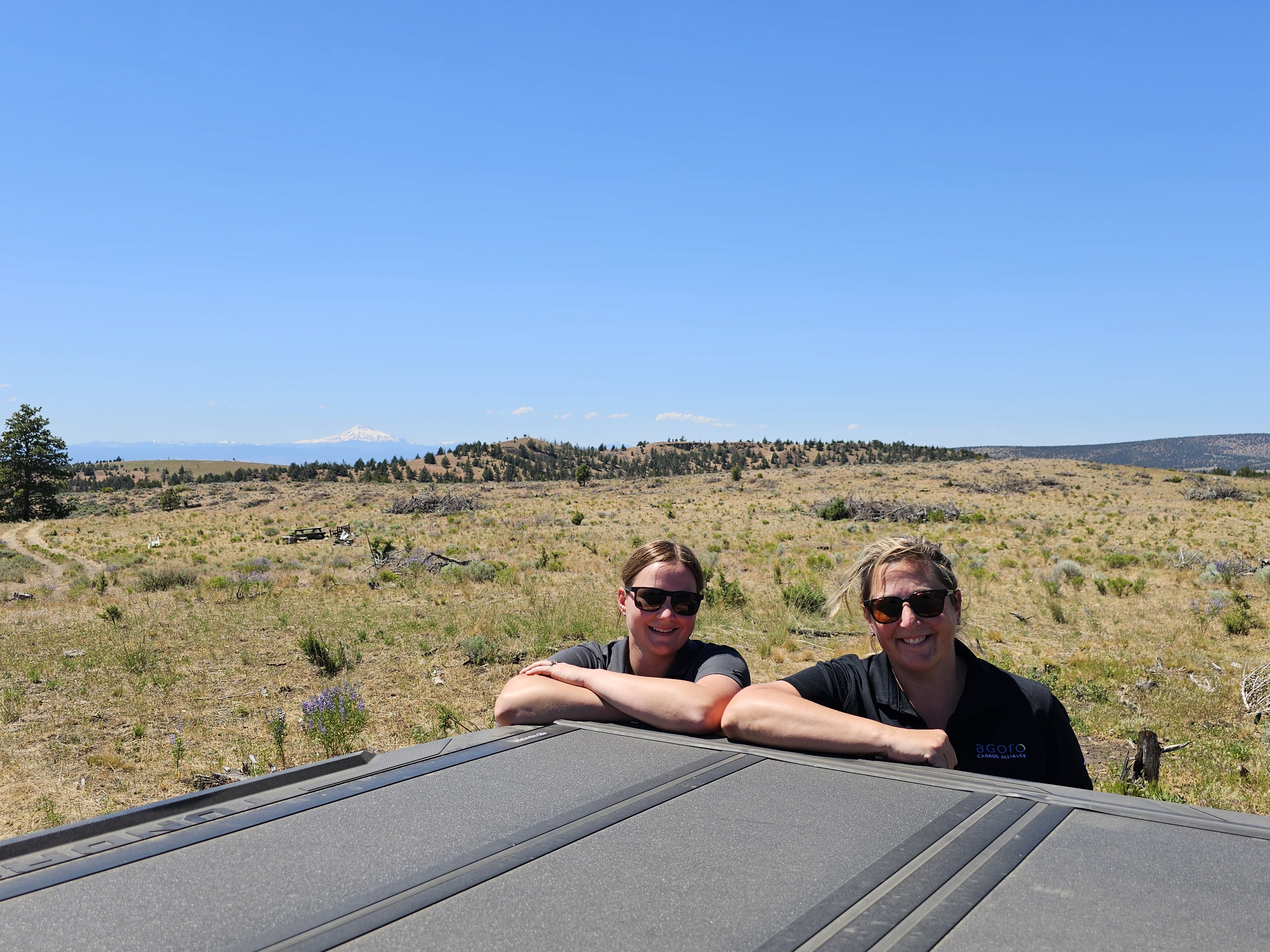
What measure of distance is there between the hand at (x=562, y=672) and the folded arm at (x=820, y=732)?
63 cm

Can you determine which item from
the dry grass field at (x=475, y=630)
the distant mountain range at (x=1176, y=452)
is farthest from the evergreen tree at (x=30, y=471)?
the distant mountain range at (x=1176, y=452)

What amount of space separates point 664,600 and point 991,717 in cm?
128

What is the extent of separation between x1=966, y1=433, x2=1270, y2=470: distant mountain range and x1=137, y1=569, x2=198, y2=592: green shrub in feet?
376

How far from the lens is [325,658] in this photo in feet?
33.6

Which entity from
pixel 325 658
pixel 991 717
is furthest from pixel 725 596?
pixel 991 717

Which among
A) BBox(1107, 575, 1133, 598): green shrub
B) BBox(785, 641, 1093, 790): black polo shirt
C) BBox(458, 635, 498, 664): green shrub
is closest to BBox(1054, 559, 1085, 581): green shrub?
BBox(1107, 575, 1133, 598): green shrub

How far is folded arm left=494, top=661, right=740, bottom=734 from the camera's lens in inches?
114

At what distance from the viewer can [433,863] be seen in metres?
1.76

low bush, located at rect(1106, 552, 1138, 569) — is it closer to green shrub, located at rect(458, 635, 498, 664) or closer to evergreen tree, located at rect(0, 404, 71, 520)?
green shrub, located at rect(458, 635, 498, 664)

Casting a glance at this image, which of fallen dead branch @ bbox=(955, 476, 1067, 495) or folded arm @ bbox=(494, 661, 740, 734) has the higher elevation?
folded arm @ bbox=(494, 661, 740, 734)

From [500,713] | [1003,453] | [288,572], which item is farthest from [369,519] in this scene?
[1003,453]

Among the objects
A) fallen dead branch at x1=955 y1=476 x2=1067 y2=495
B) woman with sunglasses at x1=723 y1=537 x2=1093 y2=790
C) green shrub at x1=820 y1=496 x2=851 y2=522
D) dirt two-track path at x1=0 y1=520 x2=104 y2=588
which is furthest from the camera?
fallen dead branch at x1=955 y1=476 x2=1067 y2=495

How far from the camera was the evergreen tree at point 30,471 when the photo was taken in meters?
52.2

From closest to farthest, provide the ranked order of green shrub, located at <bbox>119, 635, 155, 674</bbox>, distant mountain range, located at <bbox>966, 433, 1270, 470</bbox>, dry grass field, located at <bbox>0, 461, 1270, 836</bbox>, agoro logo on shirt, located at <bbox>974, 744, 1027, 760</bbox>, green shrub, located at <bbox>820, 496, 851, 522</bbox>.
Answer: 1. agoro logo on shirt, located at <bbox>974, 744, 1027, 760</bbox>
2. dry grass field, located at <bbox>0, 461, 1270, 836</bbox>
3. green shrub, located at <bbox>119, 635, 155, 674</bbox>
4. green shrub, located at <bbox>820, 496, 851, 522</bbox>
5. distant mountain range, located at <bbox>966, 433, 1270, 470</bbox>
